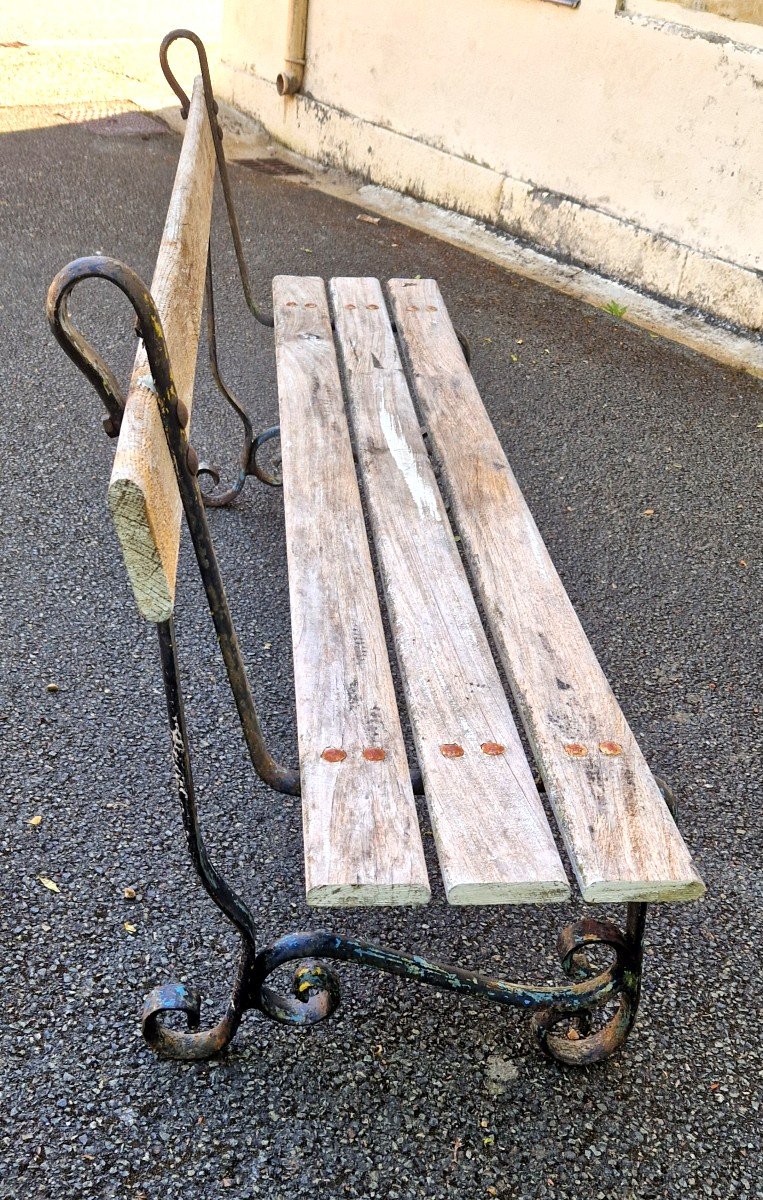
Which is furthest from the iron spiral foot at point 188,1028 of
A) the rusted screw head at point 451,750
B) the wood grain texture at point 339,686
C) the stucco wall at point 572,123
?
the stucco wall at point 572,123

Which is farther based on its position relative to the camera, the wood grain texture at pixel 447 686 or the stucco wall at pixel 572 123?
the stucco wall at pixel 572 123

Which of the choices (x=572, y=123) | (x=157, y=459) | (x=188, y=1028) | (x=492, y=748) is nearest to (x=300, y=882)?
(x=188, y=1028)

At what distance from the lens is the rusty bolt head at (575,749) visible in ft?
5.46

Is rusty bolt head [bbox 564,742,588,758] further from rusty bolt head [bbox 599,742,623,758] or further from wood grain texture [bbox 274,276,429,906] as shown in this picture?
wood grain texture [bbox 274,276,429,906]

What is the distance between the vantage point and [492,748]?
1658 millimetres

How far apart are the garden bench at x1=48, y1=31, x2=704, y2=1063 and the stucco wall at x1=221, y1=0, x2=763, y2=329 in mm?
2719

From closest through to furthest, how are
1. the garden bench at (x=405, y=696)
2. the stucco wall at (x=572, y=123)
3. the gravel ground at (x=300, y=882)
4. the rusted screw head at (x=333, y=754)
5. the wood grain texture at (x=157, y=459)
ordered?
the wood grain texture at (x=157, y=459), the garden bench at (x=405, y=696), the rusted screw head at (x=333, y=754), the gravel ground at (x=300, y=882), the stucco wall at (x=572, y=123)

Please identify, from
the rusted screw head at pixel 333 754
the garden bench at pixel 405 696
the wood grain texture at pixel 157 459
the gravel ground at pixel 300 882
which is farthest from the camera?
the gravel ground at pixel 300 882

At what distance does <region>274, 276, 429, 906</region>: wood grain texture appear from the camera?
1.46 meters

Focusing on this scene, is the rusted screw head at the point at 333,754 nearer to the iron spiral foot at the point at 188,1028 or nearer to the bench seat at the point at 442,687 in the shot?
the bench seat at the point at 442,687

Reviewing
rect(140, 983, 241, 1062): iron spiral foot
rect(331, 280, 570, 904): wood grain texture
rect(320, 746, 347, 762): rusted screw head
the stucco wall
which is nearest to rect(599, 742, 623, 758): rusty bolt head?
rect(331, 280, 570, 904): wood grain texture

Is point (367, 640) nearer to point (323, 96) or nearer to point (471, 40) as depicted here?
point (471, 40)

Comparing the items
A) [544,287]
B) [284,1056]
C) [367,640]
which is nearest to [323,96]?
[544,287]

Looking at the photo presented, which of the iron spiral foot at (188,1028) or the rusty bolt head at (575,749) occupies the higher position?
the rusty bolt head at (575,749)
